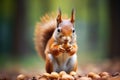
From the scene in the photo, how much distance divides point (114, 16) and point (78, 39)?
0.17 metres

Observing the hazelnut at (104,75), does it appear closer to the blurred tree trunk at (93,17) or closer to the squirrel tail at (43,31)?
the blurred tree trunk at (93,17)

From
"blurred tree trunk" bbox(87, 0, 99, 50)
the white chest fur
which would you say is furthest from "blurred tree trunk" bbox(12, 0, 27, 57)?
"blurred tree trunk" bbox(87, 0, 99, 50)

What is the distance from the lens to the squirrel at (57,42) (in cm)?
290

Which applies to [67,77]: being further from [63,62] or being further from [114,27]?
[114,27]

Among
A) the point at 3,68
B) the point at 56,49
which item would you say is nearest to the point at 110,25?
the point at 56,49

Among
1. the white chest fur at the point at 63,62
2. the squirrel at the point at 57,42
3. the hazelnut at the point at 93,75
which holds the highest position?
the squirrel at the point at 57,42

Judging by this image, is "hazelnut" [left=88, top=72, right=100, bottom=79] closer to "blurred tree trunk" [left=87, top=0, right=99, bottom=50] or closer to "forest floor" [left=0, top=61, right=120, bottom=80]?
"forest floor" [left=0, top=61, right=120, bottom=80]

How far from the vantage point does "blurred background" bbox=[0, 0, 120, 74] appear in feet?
9.73

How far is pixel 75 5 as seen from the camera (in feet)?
9.73

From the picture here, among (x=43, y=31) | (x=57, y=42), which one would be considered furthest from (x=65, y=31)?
(x=43, y=31)

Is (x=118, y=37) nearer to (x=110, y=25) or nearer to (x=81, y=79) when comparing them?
(x=110, y=25)

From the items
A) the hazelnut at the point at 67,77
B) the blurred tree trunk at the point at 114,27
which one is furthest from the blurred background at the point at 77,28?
the hazelnut at the point at 67,77

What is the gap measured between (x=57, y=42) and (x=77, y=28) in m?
0.10

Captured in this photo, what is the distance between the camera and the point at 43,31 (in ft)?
9.95
